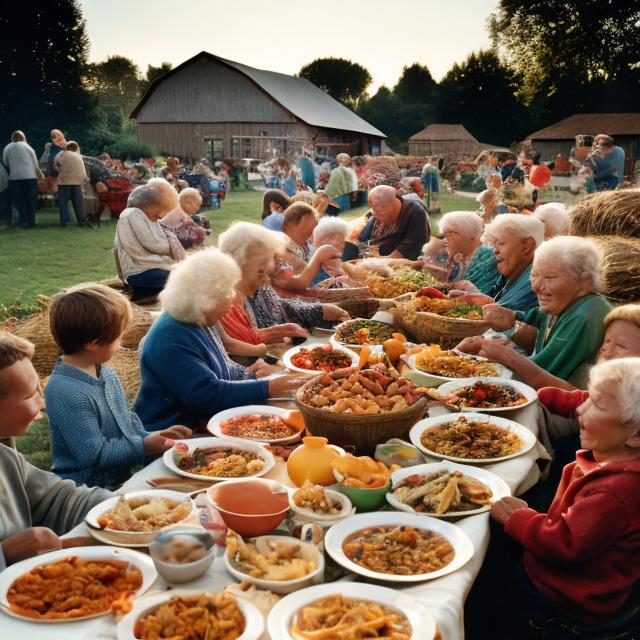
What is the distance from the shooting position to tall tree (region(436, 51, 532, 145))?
47644 millimetres

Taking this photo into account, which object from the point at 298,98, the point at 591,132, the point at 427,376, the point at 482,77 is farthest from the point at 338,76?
the point at 427,376

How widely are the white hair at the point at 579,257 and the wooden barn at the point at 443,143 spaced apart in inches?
1608

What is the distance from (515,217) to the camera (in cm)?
469

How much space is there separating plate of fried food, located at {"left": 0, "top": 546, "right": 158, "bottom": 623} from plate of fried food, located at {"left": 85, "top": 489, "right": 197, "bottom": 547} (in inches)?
3.3

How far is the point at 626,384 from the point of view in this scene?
6.53 feet

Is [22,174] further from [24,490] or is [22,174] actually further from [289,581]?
[289,581]

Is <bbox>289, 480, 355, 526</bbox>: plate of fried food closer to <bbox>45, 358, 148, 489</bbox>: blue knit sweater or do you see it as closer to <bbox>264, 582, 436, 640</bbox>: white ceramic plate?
<bbox>264, 582, 436, 640</bbox>: white ceramic plate

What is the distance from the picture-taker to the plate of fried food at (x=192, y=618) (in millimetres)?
1485

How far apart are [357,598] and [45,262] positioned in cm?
1118

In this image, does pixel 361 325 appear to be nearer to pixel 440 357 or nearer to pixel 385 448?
pixel 440 357

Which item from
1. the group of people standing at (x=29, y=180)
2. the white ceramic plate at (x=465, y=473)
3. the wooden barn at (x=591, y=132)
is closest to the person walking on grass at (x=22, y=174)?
the group of people standing at (x=29, y=180)

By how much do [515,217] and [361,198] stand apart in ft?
58.0

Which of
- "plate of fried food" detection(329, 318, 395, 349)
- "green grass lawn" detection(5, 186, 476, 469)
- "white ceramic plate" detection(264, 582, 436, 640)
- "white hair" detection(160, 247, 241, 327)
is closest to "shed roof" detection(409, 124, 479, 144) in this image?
"green grass lawn" detection(5, 186, 476, 469)

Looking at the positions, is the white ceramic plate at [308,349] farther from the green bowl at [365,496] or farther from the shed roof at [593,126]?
the shed roof at [593,126]
